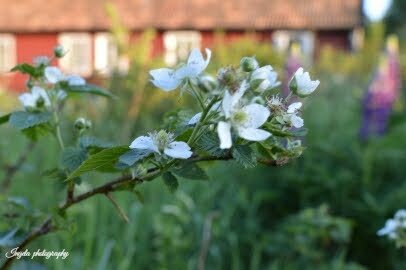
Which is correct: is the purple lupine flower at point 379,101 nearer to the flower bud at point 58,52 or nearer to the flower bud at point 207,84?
the flower bud at point 58,52

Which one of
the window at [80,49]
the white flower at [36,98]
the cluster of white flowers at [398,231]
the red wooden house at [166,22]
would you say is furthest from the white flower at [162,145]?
the window at [80,49]

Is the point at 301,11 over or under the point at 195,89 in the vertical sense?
under

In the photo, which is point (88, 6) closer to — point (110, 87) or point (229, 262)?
point (110, 87)

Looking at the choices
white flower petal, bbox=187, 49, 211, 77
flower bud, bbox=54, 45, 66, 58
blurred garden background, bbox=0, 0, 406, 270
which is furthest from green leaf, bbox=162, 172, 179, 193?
blurred garden background, bbox=0, 0, 406, 270

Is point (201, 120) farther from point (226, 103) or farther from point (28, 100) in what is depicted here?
point (28, 100)

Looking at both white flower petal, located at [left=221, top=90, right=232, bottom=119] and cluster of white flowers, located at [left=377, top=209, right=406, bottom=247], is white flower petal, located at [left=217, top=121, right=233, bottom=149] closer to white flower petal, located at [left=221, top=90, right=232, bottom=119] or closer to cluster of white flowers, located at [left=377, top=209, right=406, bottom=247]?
white flower petal, located at [left=221, top=90, right=232, bottom=119]

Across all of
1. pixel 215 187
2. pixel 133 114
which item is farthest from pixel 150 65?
pixel 215 187
